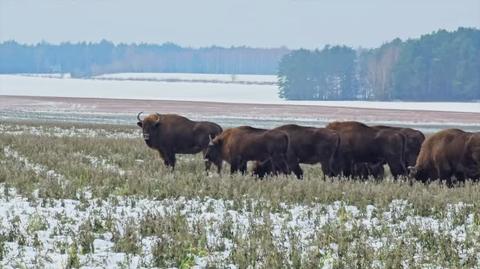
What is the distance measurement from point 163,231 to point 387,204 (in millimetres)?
4111

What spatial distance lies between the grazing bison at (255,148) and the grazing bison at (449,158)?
9.46 ft

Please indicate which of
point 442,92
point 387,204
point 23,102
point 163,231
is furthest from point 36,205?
point 442,92

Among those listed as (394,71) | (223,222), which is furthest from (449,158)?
(394,71)

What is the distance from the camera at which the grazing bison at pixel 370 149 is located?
1909 centimetres

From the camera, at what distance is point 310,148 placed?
19.1 meters

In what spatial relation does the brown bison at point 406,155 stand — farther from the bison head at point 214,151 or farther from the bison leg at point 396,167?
the bison head at point 214,151

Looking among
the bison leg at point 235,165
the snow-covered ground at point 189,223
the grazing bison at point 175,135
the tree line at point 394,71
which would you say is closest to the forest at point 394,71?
the tree line at point 394,71

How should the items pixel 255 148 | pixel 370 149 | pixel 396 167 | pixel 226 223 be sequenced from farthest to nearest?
pixel 370 149
pixel 396 167
pixel 255 148
pixel 226 223

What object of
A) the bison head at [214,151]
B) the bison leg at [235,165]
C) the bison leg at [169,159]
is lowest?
the bison leg at [169,159]

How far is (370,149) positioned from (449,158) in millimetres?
2210

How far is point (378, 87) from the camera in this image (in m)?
128

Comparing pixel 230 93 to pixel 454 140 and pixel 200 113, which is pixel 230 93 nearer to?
pixel 200 113

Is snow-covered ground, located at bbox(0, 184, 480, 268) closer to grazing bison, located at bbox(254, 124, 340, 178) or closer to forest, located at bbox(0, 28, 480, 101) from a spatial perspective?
grazing bison, located at bbox(254, 124, 340, 178)

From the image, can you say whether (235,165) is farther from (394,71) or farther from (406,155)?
(394,71)
